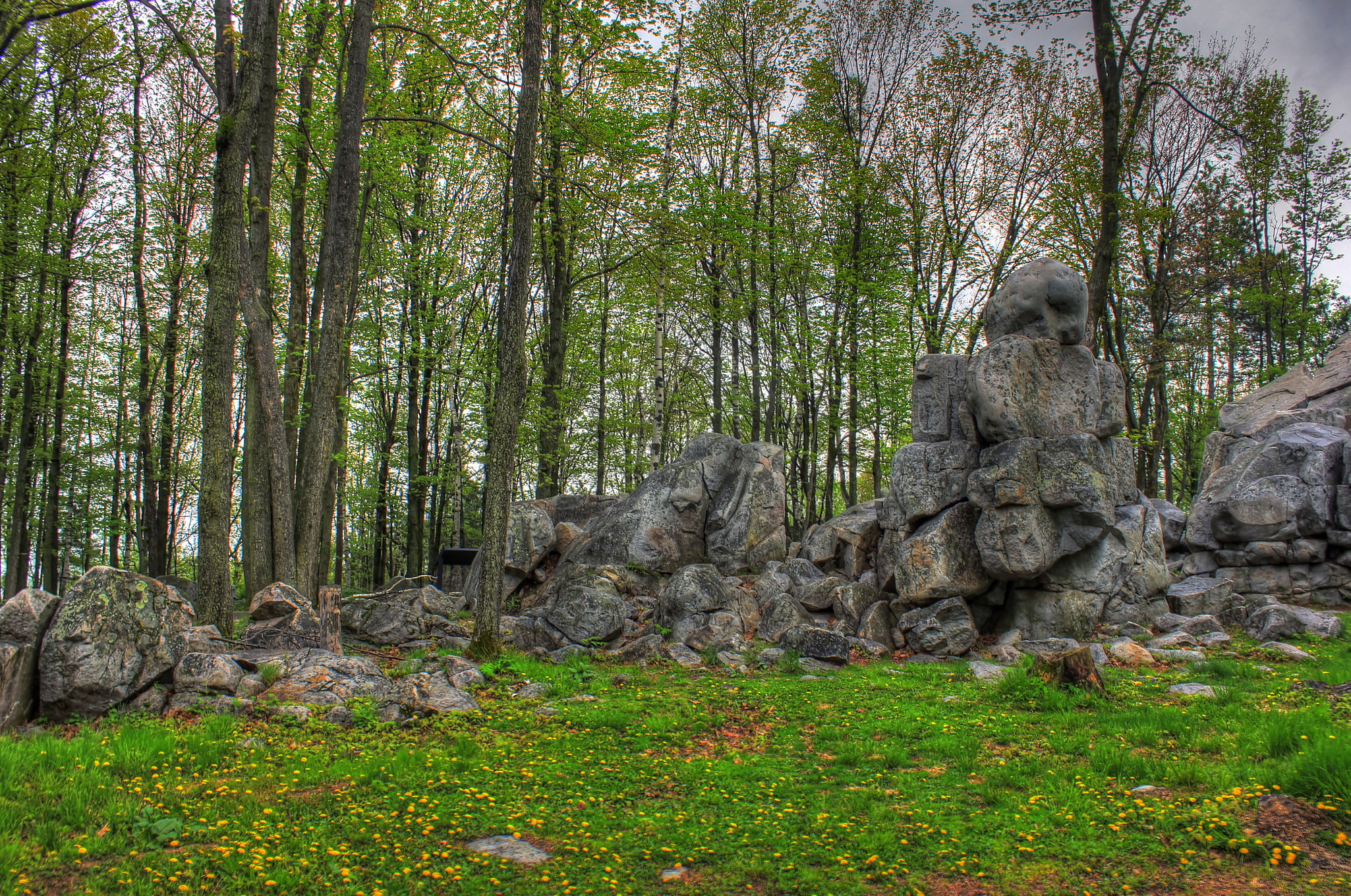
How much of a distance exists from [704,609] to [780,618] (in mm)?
1346

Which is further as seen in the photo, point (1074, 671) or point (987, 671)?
point (987, 671)

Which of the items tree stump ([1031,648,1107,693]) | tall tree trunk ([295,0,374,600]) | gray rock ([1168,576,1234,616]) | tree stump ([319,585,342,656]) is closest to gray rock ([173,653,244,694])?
tree stump ([319,585,342,656])

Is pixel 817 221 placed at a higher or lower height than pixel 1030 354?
higher

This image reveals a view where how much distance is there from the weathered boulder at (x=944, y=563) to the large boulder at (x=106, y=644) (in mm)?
10483

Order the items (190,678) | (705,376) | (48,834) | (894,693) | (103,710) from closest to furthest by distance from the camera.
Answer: (48,834)
(103,710)
(190,678)
(894,693)
(705,376)

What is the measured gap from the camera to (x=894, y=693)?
9.02 m

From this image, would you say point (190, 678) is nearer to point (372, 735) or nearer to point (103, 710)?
point (103, 710)

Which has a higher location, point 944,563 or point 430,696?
point 944,563

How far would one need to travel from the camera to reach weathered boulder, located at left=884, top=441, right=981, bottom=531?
43.2 feet

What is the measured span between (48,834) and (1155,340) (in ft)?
87.1

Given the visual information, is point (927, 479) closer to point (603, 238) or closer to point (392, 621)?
point (392, 621)

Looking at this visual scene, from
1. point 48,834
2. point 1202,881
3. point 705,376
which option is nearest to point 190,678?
point 48,834

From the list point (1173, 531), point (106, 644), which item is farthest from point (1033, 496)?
point (106, 644)

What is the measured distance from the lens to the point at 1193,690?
26.9ft
